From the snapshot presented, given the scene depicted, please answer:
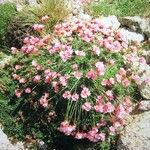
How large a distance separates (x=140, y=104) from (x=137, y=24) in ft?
7.76

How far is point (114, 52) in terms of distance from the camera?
7238mm

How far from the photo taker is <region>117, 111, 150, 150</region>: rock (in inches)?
260

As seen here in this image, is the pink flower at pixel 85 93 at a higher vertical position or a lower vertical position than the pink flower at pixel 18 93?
higher

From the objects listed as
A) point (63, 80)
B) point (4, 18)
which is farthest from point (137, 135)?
point (4, 18)

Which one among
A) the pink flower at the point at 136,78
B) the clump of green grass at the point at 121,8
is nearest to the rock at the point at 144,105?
the pink flower at the point at 136,78

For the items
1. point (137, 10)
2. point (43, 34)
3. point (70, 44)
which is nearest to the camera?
point (70, 44)

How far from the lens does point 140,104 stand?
7199 millimetres

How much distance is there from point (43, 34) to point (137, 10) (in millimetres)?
2702

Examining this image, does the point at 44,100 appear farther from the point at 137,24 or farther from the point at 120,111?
the point at 137,24

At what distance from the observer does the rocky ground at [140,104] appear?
21.9 ft

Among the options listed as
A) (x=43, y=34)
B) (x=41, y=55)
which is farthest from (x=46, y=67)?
(x=43, y=34)

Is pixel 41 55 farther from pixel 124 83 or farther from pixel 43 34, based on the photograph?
pixel 124 83

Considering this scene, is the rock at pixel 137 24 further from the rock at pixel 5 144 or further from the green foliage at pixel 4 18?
the rock at pixel 5 144

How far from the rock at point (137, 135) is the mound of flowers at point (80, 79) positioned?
0.54 feet
